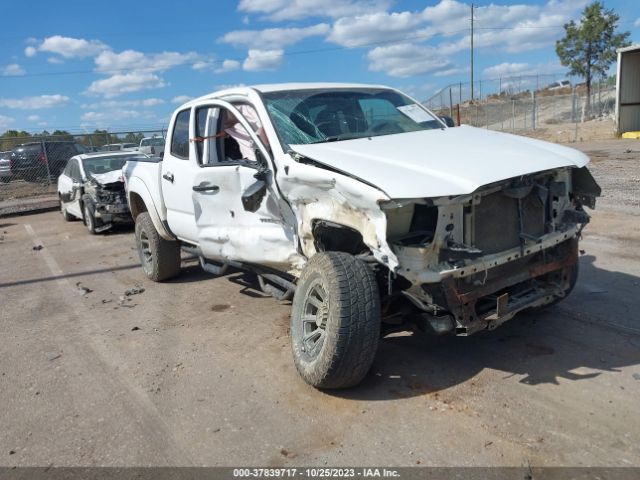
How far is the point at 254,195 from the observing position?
439cm

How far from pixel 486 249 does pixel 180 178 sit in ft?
10.9

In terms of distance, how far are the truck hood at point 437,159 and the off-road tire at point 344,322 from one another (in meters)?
0.61

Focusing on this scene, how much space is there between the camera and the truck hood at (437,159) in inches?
127

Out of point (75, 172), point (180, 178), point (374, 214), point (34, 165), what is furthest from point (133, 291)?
point (34, 165)

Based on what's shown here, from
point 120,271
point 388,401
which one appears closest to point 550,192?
point 388,401

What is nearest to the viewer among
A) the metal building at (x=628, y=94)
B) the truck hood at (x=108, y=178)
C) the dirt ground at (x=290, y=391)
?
the dirt ground at (x=290, y=391)

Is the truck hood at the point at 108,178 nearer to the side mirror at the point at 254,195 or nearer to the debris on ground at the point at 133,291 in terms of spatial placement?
the debris on ground at the point at 133,291

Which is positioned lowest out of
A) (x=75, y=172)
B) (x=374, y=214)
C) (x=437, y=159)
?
(x=75, y=172)

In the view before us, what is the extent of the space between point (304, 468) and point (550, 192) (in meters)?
2.49

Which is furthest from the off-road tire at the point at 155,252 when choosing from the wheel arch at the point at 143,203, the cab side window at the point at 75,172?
the cab side window at the point at 75,172

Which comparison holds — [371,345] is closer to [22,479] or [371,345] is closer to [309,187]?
[309,187]

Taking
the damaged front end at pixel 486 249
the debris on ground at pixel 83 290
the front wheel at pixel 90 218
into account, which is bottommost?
the debris on ground at pixel 83 290

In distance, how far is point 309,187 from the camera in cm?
382

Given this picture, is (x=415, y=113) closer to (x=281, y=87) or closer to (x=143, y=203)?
(x=281, y=87)
